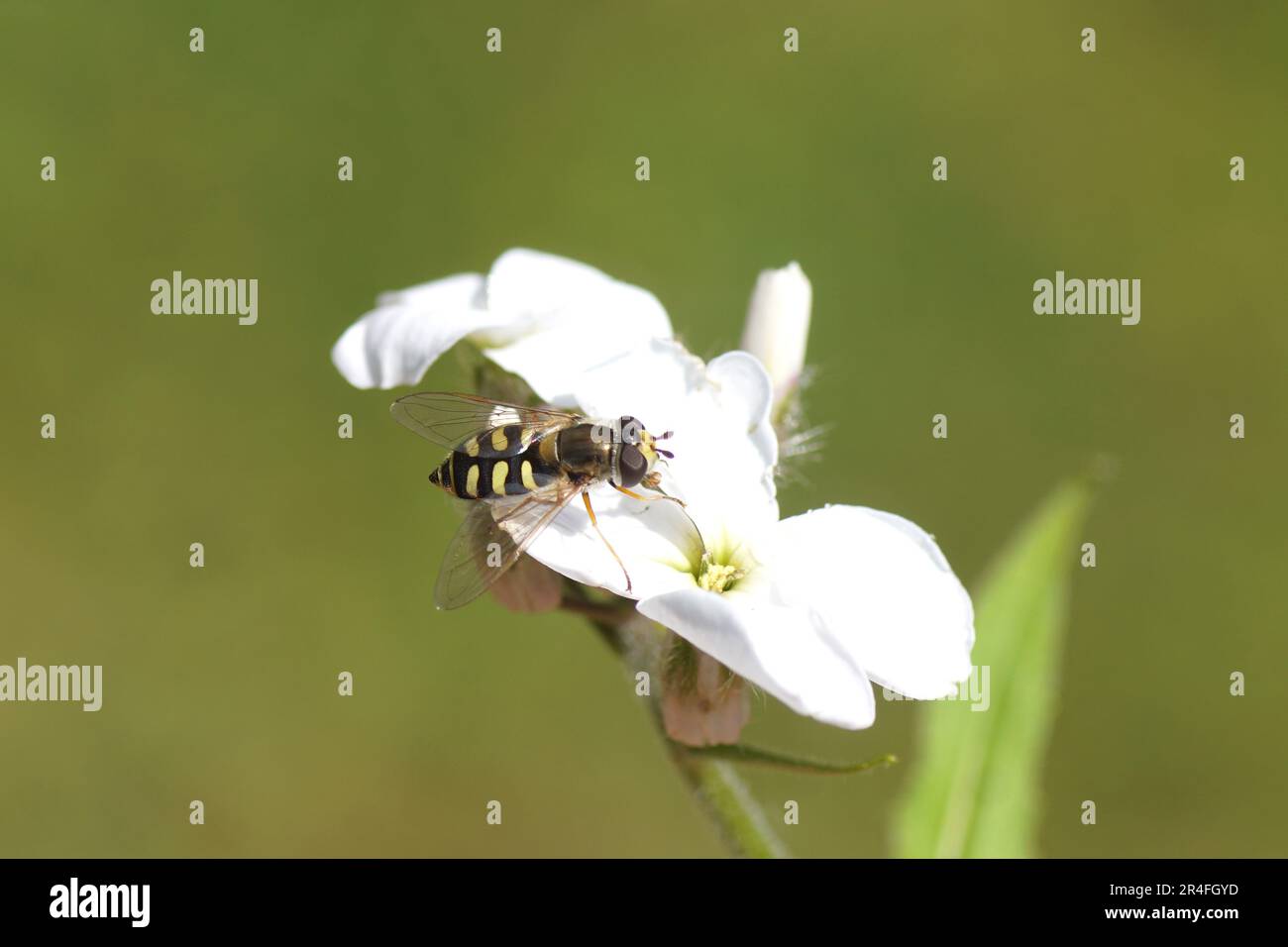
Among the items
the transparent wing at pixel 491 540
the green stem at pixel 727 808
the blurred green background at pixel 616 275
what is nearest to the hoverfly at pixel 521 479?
the transparent wing at pixel 491 540

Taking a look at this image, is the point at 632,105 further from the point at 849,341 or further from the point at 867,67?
the point at 849,341

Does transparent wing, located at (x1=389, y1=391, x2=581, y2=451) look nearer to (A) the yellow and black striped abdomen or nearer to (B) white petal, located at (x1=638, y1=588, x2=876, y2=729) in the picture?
(A) the yellow and black striped abdomen

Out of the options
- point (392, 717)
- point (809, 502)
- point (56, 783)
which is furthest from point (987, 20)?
point (56, 783)

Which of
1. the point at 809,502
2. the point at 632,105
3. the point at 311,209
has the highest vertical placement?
the point at 632,105

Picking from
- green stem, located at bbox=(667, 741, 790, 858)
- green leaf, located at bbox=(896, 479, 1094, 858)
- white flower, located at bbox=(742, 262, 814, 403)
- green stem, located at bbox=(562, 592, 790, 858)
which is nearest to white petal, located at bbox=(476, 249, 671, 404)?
white flower, located at bbox=(742, 262, 814, 403)

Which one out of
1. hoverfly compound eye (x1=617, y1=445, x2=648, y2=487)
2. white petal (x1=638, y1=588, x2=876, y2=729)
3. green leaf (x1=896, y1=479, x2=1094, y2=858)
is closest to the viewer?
white petal (x1=638, y1=588, x2=876, y2=729)

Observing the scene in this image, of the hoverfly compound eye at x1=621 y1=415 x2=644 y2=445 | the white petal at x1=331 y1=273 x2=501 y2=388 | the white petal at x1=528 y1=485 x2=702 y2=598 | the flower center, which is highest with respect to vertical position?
the white petal at x1=331 y1=273 x2=501 y2=388

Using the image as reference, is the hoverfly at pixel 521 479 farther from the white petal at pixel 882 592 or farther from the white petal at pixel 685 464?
the white petal at pixel 882 592
